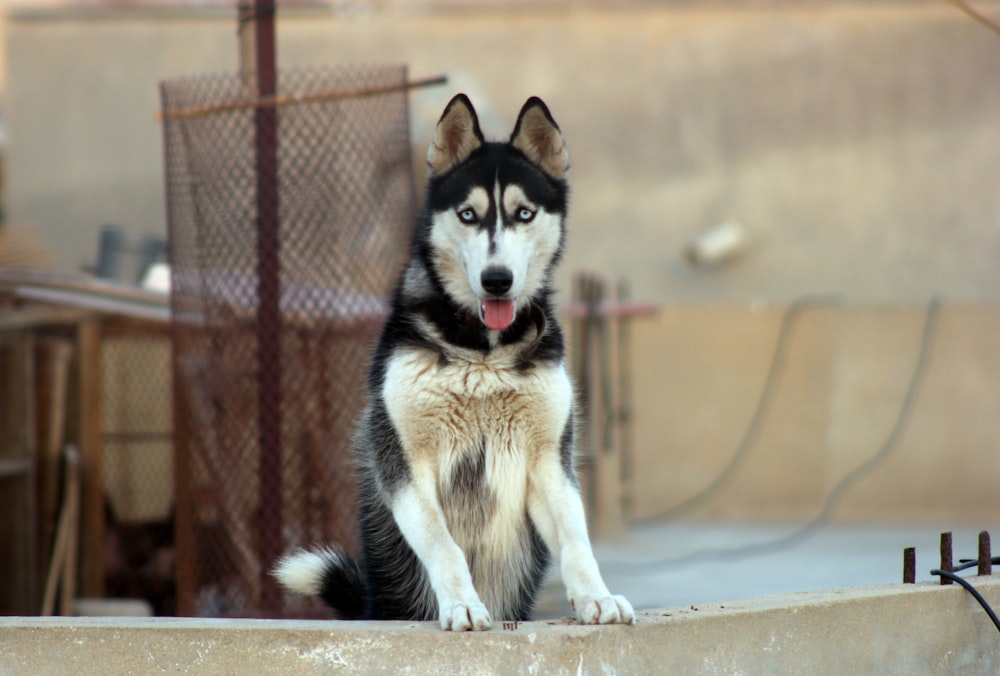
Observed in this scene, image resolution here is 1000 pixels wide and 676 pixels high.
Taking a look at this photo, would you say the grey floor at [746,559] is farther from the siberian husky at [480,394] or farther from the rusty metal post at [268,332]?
the siberian husky at [480,394]

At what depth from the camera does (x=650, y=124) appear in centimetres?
938

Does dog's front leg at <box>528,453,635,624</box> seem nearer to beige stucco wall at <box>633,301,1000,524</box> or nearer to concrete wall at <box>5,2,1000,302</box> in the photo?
concrete wall at <box>5,2,1000,302</box>

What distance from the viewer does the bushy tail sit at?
3.68 meters

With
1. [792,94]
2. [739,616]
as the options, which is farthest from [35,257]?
[792,94]

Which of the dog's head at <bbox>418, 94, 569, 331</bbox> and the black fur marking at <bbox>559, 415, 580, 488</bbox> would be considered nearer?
the dog's head at <bbox>418, 94, 569, 331</bbox>

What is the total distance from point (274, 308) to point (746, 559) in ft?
12.5

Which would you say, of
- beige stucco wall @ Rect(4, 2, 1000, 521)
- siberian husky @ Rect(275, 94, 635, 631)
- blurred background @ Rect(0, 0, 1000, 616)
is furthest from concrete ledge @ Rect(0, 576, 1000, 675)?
beige stucco wall @ Rect(4, 2, 1000, 521)

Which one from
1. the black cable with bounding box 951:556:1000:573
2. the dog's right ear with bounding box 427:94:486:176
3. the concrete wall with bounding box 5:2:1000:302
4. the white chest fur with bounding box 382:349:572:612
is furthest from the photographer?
the concrete wall with bounding box 5:2:1000:302

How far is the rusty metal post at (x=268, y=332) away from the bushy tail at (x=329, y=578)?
1038 millimetres

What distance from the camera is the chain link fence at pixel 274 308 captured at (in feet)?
16.2

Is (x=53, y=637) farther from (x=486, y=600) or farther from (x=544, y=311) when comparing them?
(x=544, y=311)

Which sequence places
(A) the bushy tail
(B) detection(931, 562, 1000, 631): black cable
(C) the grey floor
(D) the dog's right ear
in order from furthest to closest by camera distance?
(C) the grey floor < (A) the bushy tail < (B) detection(931, 562, 1000, 631): black cable < (D) the dog's right ear

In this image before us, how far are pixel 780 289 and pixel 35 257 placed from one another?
17.7ft

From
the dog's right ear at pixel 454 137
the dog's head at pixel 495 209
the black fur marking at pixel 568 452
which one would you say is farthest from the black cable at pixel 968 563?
the dog's right ear at pixel 454 137
